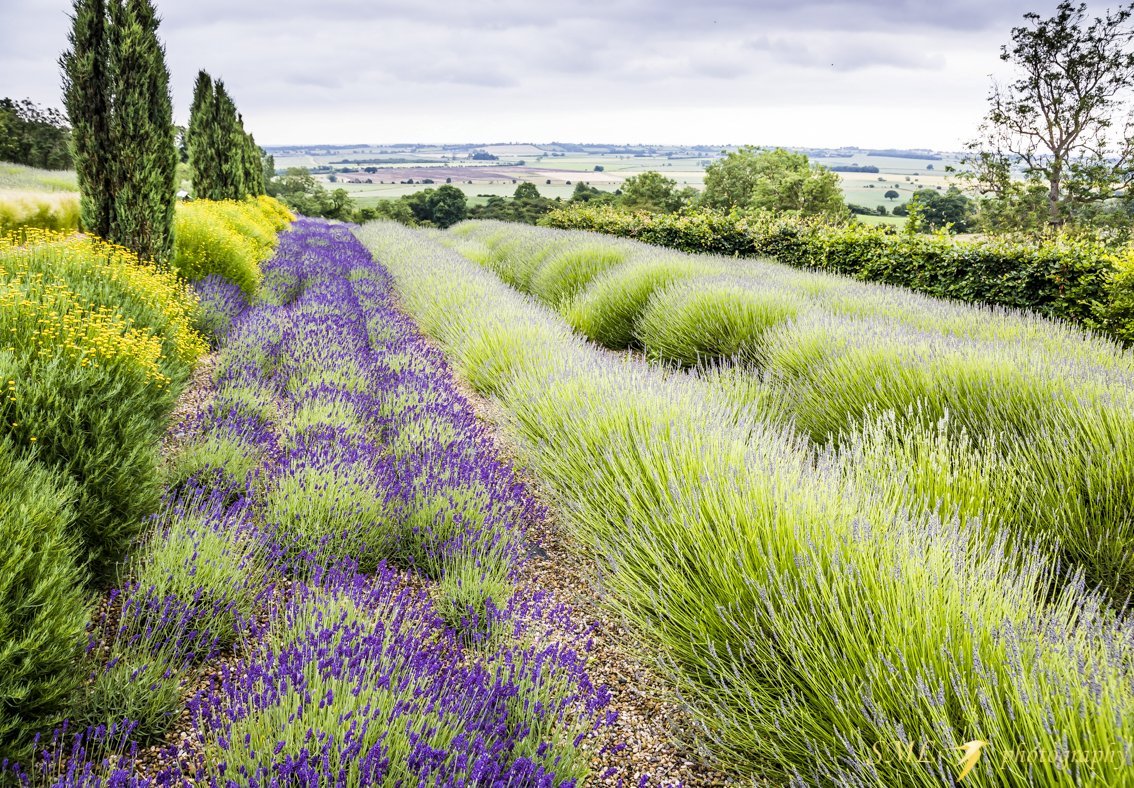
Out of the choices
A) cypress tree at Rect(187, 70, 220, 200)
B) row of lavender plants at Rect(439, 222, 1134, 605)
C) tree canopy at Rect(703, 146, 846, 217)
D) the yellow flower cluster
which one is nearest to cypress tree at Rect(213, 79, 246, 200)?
cypress tree at Rect(187, 70, 220, 200)

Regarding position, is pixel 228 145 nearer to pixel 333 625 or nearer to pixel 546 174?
pixel 333 625

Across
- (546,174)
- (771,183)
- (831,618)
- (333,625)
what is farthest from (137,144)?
(546,174)

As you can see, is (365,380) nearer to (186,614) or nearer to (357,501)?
(357,501)

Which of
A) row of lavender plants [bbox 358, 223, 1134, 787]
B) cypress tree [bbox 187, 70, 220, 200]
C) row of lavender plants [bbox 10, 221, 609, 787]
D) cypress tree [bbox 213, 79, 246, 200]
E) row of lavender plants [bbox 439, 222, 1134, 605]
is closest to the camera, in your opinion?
row of lavender plants [bbox 358, 223, 1134, 787]

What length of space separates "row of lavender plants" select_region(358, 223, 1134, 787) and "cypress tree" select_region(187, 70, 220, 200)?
17412 millimetres

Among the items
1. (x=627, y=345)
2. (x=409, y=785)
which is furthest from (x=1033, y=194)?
(x=409, y=785)

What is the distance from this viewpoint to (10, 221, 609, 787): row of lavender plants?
4.60ft

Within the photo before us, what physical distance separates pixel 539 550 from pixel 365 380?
2366 mm

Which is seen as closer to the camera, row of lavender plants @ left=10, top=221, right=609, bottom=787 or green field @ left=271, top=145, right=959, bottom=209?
row of lavender plants @ left=10, top=221, right=609, bottom=787

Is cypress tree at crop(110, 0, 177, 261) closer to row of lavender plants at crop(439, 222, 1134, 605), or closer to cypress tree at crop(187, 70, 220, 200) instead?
row of lavender plants at crop(439, 222, 1134, 605)

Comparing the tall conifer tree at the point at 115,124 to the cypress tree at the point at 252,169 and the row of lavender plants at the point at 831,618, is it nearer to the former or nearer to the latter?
the row of lavender plants at the point at 831,618

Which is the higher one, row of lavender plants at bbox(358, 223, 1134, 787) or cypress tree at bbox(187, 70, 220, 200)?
cypress tree at bbox(187, 70, 220, 200)

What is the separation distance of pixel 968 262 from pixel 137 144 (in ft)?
33.9

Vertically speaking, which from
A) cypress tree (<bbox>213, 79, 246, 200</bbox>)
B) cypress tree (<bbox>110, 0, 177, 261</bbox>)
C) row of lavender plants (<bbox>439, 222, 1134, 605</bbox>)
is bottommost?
row of lavender plants (<bbox>439, 222, 1134, 605</bbox>)
